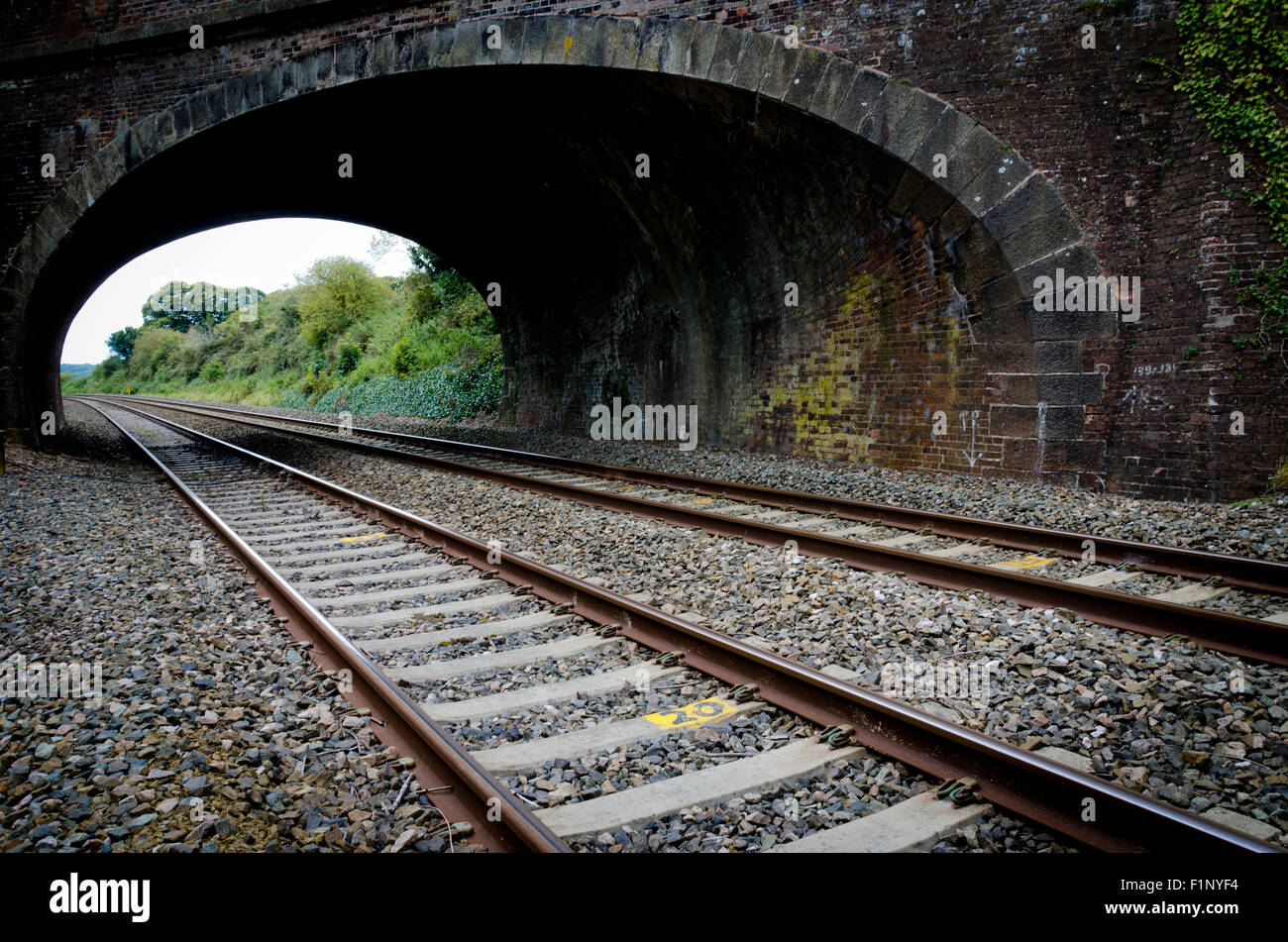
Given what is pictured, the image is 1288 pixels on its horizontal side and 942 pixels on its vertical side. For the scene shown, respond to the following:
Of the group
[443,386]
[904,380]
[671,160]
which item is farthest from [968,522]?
[443,386]

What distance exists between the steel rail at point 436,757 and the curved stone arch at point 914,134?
7.48 metres

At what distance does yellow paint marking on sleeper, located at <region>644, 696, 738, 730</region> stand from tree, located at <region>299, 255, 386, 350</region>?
4110 cm

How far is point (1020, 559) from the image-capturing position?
18.3 feet

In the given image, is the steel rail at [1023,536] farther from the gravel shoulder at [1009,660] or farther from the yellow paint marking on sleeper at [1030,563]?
the gravel shoulder at [1009,660]

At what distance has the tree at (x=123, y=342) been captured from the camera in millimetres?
77062

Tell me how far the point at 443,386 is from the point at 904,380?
18688 mm

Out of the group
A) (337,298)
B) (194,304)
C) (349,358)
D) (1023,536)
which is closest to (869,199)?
(1023,536)

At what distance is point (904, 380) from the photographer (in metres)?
9.73

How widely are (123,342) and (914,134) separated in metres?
89.3

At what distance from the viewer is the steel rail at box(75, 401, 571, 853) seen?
2.33m

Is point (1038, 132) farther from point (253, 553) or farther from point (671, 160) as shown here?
point (253, 553)

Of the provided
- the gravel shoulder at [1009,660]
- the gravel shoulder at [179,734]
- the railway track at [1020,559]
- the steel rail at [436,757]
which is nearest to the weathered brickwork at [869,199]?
the railway track at [1020,559]

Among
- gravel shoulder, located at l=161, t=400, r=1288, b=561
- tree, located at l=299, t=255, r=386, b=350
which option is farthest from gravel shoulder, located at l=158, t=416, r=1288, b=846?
tree, located at l=299, t=255, r=386, b=350
